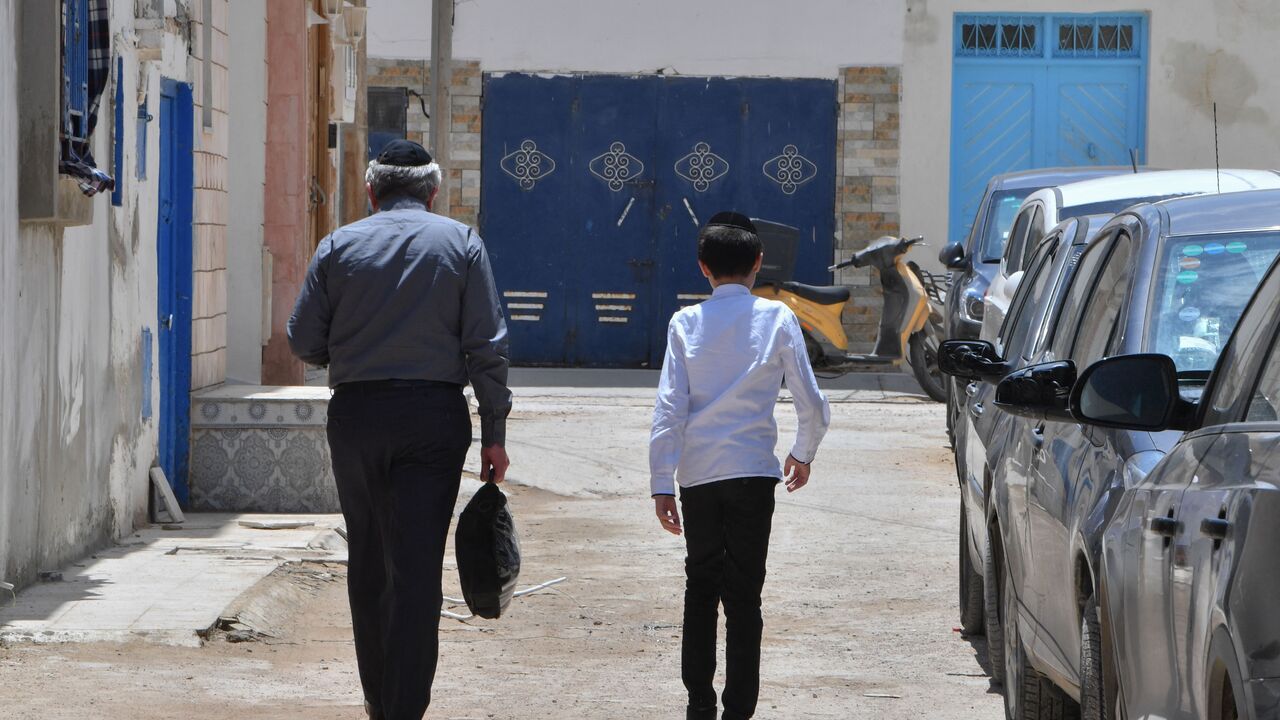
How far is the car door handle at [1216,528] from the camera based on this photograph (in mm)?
3025

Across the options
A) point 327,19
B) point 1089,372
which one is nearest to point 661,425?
point 1089,372

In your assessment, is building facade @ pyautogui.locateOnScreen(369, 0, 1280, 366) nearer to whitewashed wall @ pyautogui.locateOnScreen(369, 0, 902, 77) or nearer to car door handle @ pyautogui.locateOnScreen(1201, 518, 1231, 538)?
whitewashed wall @ pyautogui.locateOnScreen(369, 0, 902, 77)

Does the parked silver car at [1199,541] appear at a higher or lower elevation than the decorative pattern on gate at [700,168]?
lower

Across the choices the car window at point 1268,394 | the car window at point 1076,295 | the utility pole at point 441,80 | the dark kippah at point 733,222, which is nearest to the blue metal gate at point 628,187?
the utility pole at point 441,80

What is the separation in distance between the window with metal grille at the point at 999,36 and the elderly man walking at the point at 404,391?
52.1ft

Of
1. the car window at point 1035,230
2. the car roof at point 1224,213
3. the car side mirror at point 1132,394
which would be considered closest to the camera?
the car side mirror at point 1132,394

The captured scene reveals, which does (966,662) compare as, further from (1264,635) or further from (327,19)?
(327,19)

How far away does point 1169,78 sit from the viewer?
2077cm

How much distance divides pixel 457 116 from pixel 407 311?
15.4 meters

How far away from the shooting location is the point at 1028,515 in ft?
18.0

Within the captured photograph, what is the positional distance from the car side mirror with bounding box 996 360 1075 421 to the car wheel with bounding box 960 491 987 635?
114 inches

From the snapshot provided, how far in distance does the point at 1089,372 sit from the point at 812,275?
17.0m

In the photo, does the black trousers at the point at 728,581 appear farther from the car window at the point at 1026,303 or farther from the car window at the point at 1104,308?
the car window at the point at 1026,303

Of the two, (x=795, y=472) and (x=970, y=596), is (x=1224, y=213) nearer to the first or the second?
(x=795, y=472)
